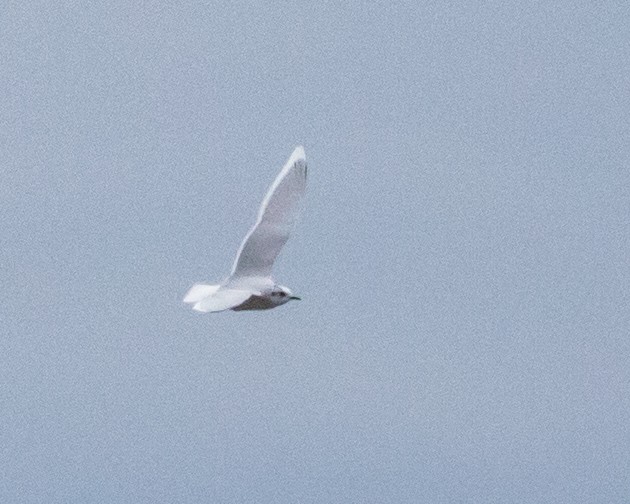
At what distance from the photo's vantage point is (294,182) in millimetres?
36719

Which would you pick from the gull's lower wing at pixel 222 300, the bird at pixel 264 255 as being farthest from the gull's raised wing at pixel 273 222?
the gull's lower wing at pixel 222 300

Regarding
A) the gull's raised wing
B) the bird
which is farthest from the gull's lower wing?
the gull's raised wing

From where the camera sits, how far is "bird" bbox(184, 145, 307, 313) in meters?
34.1

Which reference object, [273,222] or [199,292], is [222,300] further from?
[273,222]

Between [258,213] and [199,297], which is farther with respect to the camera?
[258,213]

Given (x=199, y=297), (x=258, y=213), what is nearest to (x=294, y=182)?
(x=258, y=213)

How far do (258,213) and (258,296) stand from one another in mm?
2346

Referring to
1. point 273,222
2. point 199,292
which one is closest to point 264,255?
point 273,222

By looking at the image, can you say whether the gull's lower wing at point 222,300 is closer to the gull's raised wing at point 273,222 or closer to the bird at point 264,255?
the bird at point 264,255

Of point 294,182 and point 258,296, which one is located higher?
point 294,182

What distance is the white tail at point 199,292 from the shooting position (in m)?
33.9

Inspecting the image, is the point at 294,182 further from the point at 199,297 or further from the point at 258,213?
the point at 199,297

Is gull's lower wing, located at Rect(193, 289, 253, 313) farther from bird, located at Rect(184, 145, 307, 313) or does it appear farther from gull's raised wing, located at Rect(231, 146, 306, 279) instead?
gull's raised wing, located at Rect(231, 146, 306, 279)

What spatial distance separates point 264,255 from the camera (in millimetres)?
Answer: 35594
